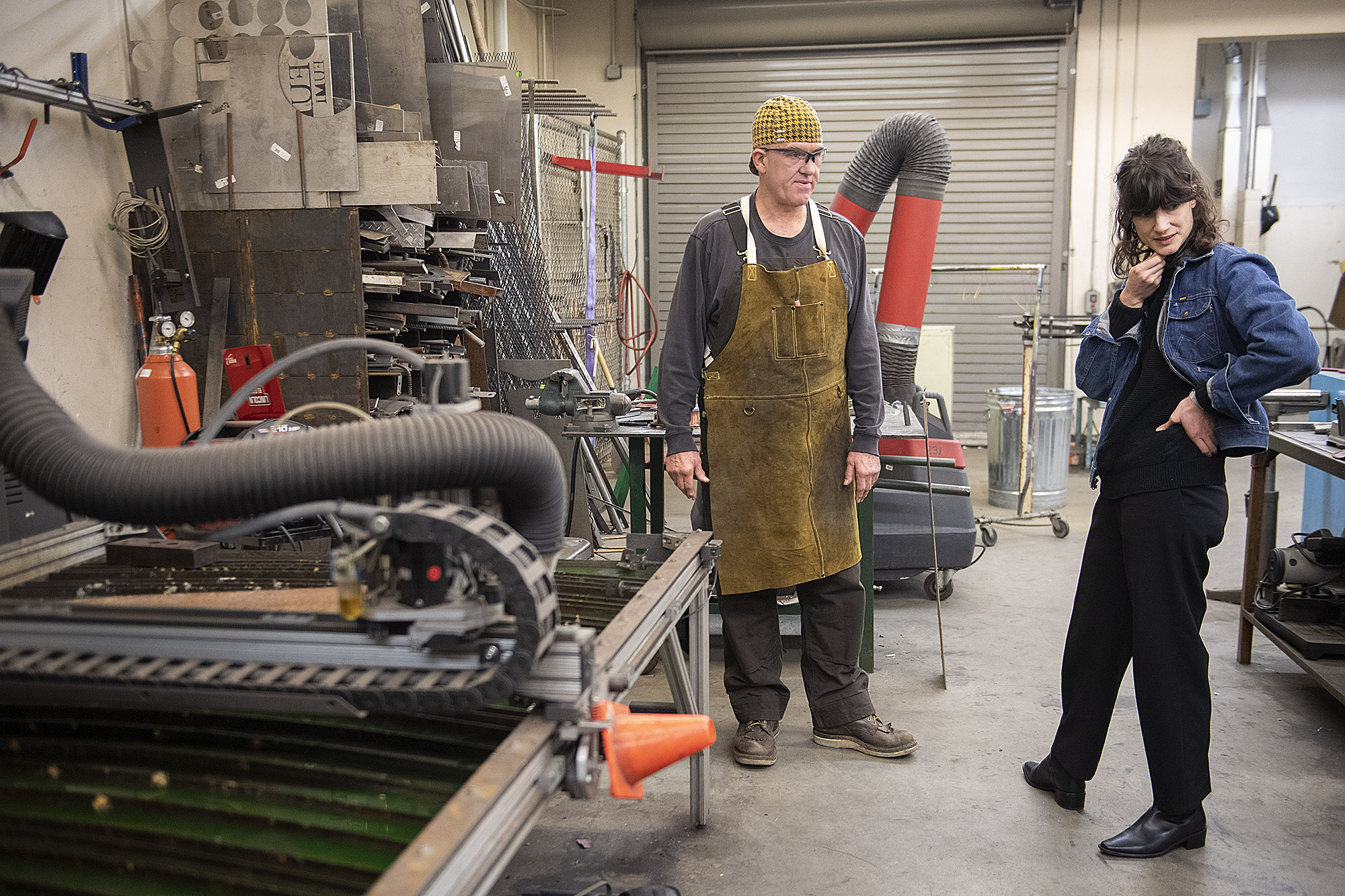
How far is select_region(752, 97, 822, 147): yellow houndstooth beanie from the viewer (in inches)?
97.5

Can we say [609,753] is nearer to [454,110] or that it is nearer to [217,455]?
[217,455]

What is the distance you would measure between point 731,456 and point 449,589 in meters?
1.53

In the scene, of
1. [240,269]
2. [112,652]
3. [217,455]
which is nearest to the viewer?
[217,455]

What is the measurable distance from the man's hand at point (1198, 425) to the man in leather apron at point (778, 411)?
778 millimetres

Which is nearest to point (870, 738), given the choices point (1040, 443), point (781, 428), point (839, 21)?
point (781, 428)

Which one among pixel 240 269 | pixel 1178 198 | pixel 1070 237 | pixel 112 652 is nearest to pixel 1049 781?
pixel 1178 198

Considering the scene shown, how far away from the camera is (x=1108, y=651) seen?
2.23 m

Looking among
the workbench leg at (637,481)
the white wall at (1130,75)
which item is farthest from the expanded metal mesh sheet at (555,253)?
the white wall at (1130,75)

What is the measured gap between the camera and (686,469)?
2.58m

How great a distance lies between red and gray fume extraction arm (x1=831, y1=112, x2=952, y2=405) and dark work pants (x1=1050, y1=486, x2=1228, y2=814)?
129cm

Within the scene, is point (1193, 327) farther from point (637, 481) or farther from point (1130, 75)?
point (1130, 75)

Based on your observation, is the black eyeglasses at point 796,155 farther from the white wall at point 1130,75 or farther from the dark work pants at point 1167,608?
the white wall at point 1130,75

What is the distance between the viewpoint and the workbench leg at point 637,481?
10.2ft

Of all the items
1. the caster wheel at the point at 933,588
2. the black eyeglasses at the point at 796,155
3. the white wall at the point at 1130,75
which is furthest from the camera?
the white wall at the point at 1130,75
